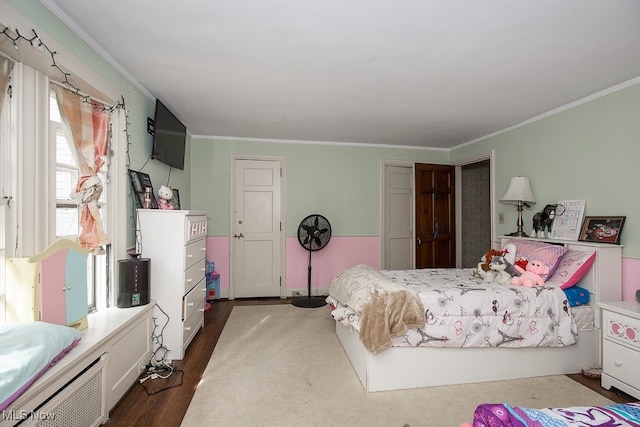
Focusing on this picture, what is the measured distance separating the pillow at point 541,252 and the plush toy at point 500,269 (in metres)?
0.29

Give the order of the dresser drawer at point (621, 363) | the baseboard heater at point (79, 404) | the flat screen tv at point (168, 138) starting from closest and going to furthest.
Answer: the baseboard heater at point (79, 404), the dresser drawer at point (621, 363), the flat screen tv at point (168, 138)

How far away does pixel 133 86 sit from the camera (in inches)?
99.7

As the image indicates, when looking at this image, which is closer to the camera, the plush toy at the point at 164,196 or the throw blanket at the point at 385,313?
the throw blanket at the point at 385,313

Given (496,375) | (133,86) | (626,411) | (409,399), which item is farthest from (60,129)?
(496,375)

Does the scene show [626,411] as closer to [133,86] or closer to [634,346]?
[634,346]

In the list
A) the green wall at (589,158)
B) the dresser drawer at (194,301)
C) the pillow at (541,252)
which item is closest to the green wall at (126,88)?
the dresser drawer at (194,301)

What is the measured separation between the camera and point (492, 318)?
2246mm

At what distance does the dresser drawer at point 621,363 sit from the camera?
6.63 ft

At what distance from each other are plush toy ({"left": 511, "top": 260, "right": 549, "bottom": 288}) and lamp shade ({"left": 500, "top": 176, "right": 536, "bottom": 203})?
2.83 ft

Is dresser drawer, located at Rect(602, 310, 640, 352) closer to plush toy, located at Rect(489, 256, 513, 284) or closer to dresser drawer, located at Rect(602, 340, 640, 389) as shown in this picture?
dresser drawer, located at Rect(602, 340, 640, 389)

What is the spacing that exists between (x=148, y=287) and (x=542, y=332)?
3116mm

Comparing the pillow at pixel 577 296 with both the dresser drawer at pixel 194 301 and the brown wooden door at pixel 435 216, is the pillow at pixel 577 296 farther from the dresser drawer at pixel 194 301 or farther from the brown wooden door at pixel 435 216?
the dresser drawer at pixel 194 301

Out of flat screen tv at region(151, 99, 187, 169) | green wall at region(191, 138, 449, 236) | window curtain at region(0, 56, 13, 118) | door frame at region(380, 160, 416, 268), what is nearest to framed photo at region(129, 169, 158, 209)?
flat screen tv at region(151, 99, 187, 169)

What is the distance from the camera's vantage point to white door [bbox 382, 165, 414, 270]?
4.83 m
